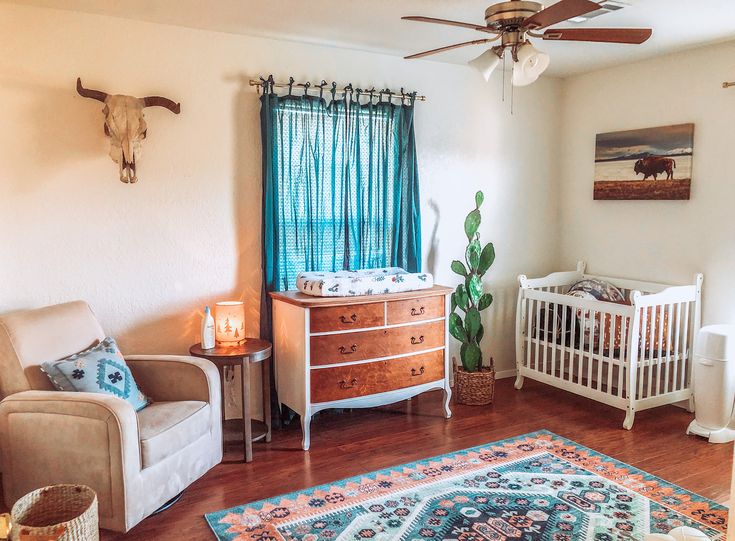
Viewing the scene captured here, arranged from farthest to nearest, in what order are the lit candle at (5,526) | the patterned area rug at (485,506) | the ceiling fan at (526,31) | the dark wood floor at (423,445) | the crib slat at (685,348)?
1. the crib slat at (685,348)
2. the dark wood floor at (423,445)
3. the patterned area rug at (485,506)
4. the ceiling fan at (526,31)
5. the lit candle at (5,526)

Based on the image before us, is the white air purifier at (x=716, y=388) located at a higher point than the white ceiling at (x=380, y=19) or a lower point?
lower

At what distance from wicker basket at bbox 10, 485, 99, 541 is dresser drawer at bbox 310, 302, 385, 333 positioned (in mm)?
1439

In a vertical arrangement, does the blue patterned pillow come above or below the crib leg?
above

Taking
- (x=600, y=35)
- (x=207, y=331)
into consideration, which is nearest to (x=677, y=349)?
(x=600, y=35)

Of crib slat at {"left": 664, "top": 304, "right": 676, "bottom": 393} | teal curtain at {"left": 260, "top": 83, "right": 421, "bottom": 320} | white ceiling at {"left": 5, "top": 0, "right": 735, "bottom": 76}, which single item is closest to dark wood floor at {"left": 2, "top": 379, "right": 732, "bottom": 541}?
crib slat at {"left": 664, "top": 304, "right": 676, "bottom": 393}

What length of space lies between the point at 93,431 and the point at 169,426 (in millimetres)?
328

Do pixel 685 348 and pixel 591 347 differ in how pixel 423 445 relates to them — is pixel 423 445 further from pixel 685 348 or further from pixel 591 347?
pixel 685 348

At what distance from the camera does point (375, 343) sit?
3.60 meters

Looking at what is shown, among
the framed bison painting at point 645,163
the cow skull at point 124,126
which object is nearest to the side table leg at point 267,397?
the cow skull at point 124,126

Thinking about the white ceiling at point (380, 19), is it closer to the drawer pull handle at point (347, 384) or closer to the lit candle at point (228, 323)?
the lit candle at point (228, 323)

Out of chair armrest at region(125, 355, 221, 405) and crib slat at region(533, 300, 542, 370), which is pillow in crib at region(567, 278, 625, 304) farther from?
chair armrest at region(125, 355, 221, 405)

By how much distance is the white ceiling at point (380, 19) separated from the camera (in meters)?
3.09

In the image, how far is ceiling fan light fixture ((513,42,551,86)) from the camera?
8.02ft

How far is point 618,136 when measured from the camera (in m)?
4.50
